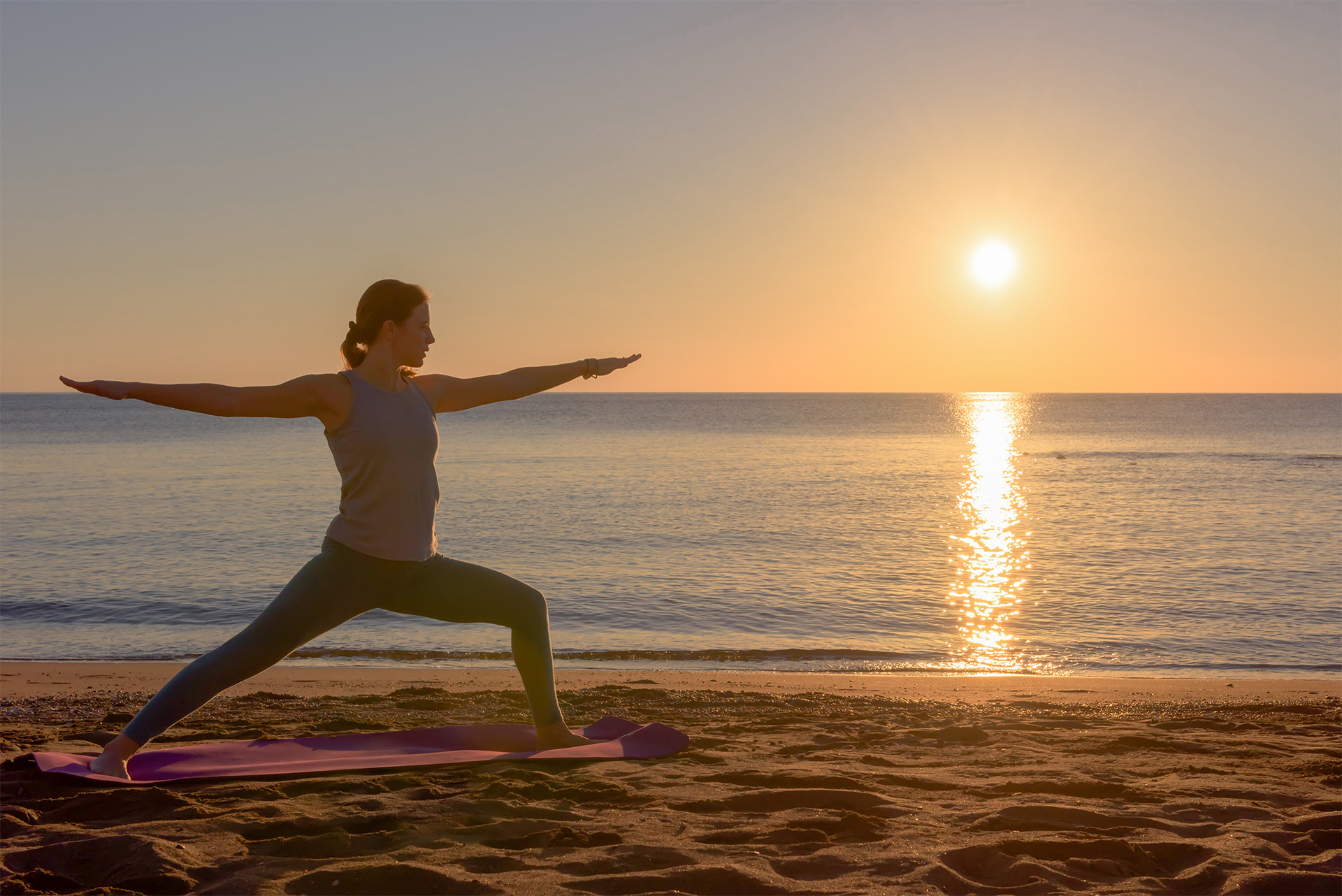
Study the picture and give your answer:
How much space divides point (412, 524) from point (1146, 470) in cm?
4014

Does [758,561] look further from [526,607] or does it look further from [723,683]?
[526,607]

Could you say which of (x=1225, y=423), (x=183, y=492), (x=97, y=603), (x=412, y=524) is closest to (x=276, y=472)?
(x=183, y=492)

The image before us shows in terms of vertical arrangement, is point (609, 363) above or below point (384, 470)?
above

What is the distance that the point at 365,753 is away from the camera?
5.14 metres

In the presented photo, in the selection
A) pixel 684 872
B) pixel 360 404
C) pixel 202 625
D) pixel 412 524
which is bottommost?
pixel 202 625

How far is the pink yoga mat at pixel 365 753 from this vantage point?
465cm

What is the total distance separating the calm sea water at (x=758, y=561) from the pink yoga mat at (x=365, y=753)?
4100mm

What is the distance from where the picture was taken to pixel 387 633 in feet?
35.8

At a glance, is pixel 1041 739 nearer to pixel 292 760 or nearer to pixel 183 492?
pixel 292 760

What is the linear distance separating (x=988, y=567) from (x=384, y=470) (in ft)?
42.8

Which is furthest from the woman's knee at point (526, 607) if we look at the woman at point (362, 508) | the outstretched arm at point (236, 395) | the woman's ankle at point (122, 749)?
the woman's ankle at point (122, 749)

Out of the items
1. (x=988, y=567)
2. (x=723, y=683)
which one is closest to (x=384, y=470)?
(x=723, y=683)

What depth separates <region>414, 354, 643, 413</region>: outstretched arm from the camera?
15.5 feet

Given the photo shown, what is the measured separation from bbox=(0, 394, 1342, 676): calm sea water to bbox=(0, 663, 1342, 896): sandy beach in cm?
347
